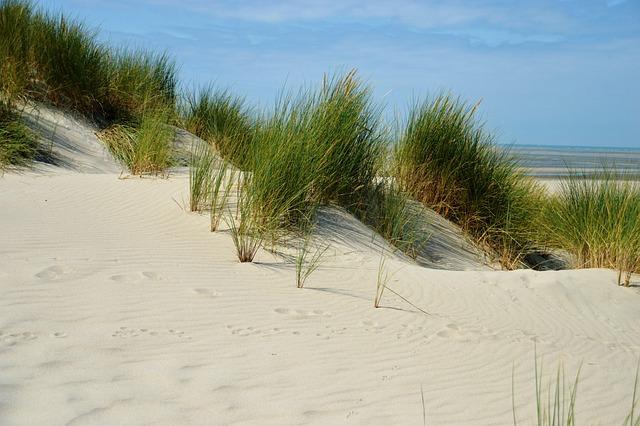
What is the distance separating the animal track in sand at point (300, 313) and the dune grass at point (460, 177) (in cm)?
429

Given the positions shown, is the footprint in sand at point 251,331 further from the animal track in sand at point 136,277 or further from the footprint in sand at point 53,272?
the footprint in sand at point 53,272

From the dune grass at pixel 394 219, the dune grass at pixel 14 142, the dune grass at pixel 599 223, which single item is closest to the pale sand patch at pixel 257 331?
the dune grass at pixel 599 223

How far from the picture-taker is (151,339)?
140 inches

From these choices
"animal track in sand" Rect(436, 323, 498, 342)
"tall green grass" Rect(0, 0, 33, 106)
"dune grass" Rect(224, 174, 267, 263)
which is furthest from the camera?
"tall green grass" Rect(0, 0, 33, 106)

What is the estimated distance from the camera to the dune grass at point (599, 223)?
661cm

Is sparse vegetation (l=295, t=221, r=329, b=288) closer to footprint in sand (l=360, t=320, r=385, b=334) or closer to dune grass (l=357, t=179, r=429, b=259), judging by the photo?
footprint in sand (l=360, t=320, r=385, b=334)

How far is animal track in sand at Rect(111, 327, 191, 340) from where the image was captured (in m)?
3.58

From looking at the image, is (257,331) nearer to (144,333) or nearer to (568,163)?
(144,333)

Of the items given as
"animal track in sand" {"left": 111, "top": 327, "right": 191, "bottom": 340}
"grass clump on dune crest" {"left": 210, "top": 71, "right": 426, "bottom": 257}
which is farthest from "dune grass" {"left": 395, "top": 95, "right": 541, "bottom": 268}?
"animal track in sand" {"left": 111, "top": 327, "right": 191, "bottom": 340}

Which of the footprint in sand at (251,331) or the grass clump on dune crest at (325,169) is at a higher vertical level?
the grass clump on dune crest at (325,169)

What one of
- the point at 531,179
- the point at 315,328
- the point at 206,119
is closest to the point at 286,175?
the point at 315,328

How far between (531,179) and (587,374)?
6.93m

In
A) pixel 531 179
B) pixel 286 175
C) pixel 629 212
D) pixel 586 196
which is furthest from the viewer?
pixel 531 179

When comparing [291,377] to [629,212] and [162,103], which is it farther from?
[162,103]
